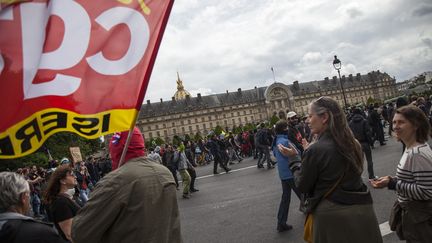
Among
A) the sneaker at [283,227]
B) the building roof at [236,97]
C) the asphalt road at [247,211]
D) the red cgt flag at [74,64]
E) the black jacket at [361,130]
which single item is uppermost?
the building roof at [236,97]

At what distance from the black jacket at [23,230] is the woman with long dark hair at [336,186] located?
1770 mm

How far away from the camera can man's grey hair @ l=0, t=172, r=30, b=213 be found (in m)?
2.45

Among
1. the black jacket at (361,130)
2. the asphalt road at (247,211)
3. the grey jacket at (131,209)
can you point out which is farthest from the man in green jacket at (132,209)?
the black jacket at (361,130)

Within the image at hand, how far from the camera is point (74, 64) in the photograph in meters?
2.36

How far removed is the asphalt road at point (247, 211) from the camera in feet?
19.3

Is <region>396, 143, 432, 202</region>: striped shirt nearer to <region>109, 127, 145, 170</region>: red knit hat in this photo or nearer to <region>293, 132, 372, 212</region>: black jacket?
<region>293, 132, 372, 212</region>: black jacket

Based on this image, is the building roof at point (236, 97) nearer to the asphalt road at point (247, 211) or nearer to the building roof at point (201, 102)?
the building roof at point (201, 102)

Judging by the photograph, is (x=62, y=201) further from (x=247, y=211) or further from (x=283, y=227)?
(x=247, y=211)

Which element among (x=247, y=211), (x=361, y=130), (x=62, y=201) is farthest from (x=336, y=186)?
(x=361, y=130)

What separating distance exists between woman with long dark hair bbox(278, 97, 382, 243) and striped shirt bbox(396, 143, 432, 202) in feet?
0.97

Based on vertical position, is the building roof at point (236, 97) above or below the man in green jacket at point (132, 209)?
above

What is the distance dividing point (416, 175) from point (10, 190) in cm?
287

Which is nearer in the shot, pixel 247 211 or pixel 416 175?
pixel 416 175

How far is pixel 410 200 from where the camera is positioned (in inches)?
112
